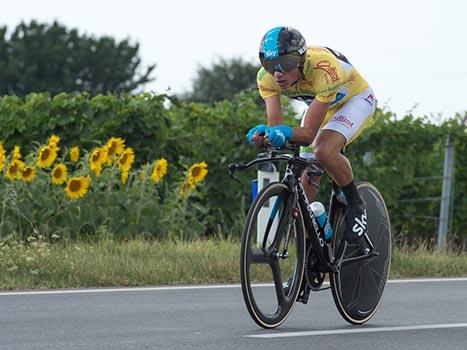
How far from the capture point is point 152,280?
1038 centimetres

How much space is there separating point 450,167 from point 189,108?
3.56 metres

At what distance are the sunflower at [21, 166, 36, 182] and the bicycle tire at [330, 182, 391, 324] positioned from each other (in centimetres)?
444

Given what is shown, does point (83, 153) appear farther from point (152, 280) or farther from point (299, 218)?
point (299, 218)

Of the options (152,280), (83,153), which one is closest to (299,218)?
(152,280)

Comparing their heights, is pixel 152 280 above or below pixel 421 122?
below

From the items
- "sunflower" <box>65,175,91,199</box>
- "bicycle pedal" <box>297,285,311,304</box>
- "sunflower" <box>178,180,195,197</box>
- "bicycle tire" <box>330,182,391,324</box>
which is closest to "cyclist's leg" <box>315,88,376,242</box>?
"bicycle tire" <box>330,182,391,324</box>

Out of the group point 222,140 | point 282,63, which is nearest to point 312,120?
point 282,63

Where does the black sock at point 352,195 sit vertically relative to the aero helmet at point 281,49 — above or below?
below

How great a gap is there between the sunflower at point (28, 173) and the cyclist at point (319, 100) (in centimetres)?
465

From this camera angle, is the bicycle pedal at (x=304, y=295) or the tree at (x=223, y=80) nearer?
the bicycle pedal at (x=304, y=295)

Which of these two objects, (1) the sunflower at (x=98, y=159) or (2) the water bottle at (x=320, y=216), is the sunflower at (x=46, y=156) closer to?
(1) the sunflower at (x=98, y=159)

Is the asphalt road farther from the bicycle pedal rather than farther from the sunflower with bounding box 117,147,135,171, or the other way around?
the sunflower with bounding box 117,147,135,171

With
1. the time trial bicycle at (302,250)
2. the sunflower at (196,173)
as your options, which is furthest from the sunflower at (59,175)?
the time trial bicycle at (302,250)

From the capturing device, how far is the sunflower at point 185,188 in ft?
44.2
